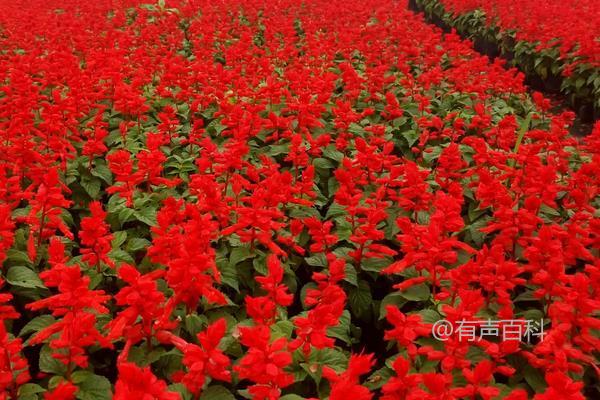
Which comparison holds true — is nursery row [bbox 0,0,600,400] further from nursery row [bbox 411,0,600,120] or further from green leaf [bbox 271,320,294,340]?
nursery row [bbox 411,0,600,120]

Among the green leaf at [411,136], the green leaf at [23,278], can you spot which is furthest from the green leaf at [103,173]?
the green leaf at [411,136]

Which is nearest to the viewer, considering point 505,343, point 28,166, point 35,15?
point 505,343

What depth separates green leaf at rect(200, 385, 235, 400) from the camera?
7.27ft

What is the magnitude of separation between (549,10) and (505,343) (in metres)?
10.7

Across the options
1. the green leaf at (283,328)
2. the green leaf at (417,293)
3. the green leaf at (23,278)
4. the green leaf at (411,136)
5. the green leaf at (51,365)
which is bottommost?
the green leaf at (23,278)

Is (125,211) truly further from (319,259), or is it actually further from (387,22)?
(387,22)

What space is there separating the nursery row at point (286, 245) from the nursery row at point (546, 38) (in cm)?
279

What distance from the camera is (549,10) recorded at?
11.1m

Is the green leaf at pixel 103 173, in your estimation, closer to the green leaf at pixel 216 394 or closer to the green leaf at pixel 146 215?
the green leaf at pixel 146 215

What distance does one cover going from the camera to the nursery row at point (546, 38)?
8.65 m

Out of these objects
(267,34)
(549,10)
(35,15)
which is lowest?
(35,15)

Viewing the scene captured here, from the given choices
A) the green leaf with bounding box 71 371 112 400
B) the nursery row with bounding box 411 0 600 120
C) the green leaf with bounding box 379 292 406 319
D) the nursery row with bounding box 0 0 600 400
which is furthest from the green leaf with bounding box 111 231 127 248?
the nursery row with bounding box 411 0 600 120

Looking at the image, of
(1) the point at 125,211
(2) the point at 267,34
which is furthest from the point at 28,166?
(2) the point at 267,34

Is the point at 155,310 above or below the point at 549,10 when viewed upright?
below
